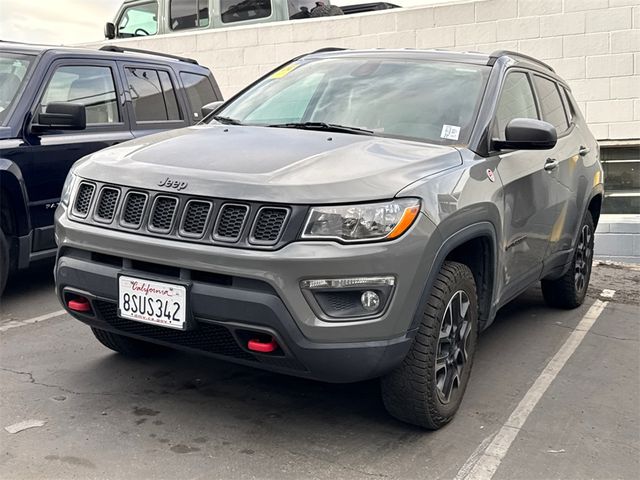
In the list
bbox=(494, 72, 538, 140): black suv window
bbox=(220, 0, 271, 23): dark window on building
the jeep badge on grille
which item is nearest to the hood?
the jeep badge on grille

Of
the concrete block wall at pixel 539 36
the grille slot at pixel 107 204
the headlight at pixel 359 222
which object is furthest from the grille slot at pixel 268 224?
the concrete block wall at pixel 539 36

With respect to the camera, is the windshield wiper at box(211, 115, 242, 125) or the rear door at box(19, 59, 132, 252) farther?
the rear door at box(19, 59, 132, 252)

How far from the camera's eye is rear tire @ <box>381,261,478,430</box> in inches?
125

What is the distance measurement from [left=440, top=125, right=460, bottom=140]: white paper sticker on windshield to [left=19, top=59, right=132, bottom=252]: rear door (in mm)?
3022

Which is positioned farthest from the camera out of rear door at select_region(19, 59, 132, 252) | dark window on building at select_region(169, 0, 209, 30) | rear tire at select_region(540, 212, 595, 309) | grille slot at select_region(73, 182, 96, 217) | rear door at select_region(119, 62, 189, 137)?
dark window on building at select_region(169, 0, 209, 30)

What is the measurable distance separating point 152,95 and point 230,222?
4002mm

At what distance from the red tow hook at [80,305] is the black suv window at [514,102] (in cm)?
231

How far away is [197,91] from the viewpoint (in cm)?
712

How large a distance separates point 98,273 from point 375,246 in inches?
48.2

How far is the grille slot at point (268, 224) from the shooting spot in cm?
290

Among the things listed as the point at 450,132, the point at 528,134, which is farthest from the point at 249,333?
the point at 528,134

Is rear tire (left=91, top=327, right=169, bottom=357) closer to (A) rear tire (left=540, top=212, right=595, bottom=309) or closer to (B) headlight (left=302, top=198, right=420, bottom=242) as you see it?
(B) headlight (left=302, top=198, right=420, bottom=242)

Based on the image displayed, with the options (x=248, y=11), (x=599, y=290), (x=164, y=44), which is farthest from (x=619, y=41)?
(x=164, y=44)

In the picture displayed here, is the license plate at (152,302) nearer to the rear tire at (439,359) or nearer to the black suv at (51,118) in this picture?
the rear tire at (439,359)
